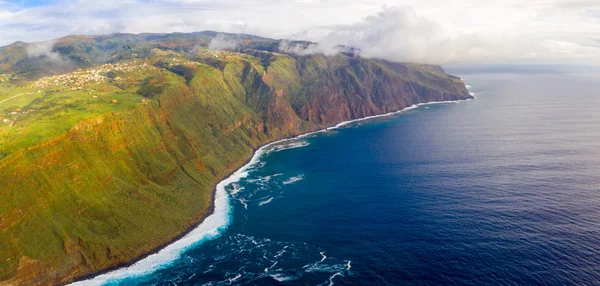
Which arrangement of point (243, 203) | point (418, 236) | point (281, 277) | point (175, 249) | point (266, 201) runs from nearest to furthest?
point (281, 277)
point (418, 236)
point (175, 249)
point (243, 203)
point (266, 201)

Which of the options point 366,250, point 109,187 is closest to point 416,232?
point 366,250

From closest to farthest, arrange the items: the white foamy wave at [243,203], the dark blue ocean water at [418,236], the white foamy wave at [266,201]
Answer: the dark blue ocean water at [418,236], the white foamy wave at [243,203], the white foamy wave at [266,201]

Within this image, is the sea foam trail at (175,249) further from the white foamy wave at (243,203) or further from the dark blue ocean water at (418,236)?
the white foamy wave at (243,203)

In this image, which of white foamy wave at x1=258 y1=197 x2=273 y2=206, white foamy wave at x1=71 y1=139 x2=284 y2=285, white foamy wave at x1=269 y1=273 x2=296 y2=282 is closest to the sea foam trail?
white foamy wave at x1=71 y1=139 x2=284 y2=285

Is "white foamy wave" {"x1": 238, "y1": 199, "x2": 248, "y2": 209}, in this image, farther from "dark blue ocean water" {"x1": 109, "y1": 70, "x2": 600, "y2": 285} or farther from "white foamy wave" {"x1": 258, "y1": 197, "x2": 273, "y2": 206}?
"white foamy wave" {"x1": 258, "y1": 197, "x2": 273, "y2": 206}

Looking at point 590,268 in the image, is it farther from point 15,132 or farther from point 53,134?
point 15,132

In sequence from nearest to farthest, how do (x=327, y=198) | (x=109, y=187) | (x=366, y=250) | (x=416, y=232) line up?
(x=366, y=250)
(x=416, y=232)
(x=109, y=187)
(x=327, y=198)

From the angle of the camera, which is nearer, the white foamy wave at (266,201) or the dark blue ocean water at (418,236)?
the dark blue ocean water at (418,236)

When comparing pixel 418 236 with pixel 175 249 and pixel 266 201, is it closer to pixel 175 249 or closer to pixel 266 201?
pixel 266 201

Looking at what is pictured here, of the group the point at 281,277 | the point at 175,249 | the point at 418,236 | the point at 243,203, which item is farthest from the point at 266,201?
the point at 418,236

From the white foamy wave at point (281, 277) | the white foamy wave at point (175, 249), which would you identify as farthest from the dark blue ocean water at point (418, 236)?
the white foamy wave at point (175, 249)

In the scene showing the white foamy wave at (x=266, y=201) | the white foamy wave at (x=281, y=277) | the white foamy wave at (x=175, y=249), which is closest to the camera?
the white foamy wave at (x=281, y=277)
